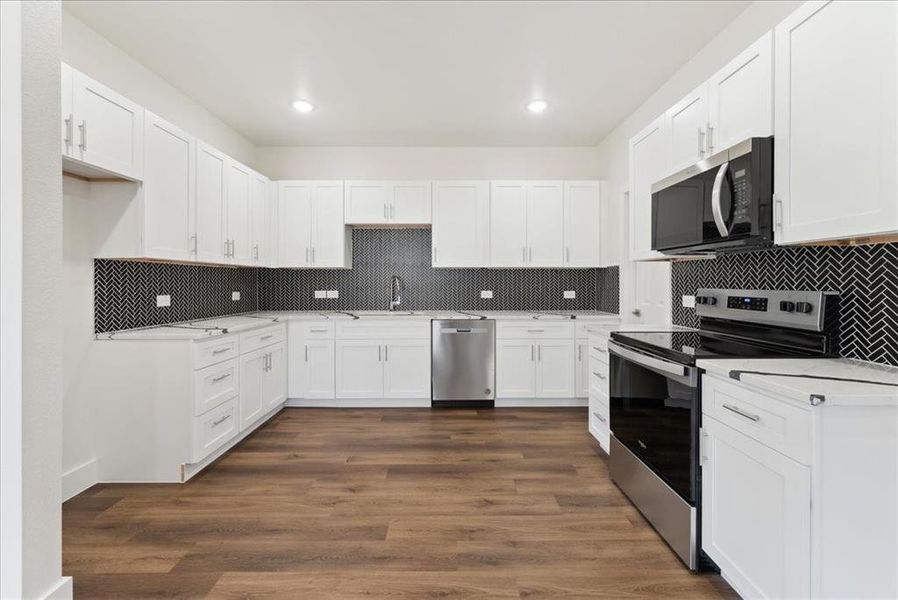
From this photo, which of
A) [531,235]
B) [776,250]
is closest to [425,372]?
[531,235]

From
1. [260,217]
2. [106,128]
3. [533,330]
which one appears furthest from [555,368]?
[106,128]

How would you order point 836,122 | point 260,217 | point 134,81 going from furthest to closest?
1. point 260,217
2. point 134,81
3. point 836,122

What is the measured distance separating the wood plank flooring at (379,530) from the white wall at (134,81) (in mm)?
2510

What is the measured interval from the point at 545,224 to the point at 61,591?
4407mm

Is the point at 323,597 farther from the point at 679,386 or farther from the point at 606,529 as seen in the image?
the point at 679,386

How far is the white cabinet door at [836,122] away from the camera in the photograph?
4.62ft

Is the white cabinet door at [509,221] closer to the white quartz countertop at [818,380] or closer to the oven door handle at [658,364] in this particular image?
the oven door handle at [658,364]

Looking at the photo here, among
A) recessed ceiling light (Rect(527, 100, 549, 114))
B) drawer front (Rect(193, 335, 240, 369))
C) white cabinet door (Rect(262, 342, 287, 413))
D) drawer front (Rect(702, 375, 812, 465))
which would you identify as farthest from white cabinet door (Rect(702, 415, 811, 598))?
white cabinet door (Rect(262, 342, 287, 413))

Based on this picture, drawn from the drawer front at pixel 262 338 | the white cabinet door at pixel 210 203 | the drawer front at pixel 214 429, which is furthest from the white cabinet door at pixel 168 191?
→ the drawer front at pixel 214 429

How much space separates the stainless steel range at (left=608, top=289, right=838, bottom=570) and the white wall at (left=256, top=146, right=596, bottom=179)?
2.72m

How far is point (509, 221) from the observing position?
4750 mm

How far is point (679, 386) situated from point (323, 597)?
168 cm

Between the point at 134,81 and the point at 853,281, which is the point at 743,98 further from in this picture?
the point at 134,81

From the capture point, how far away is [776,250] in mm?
2281
